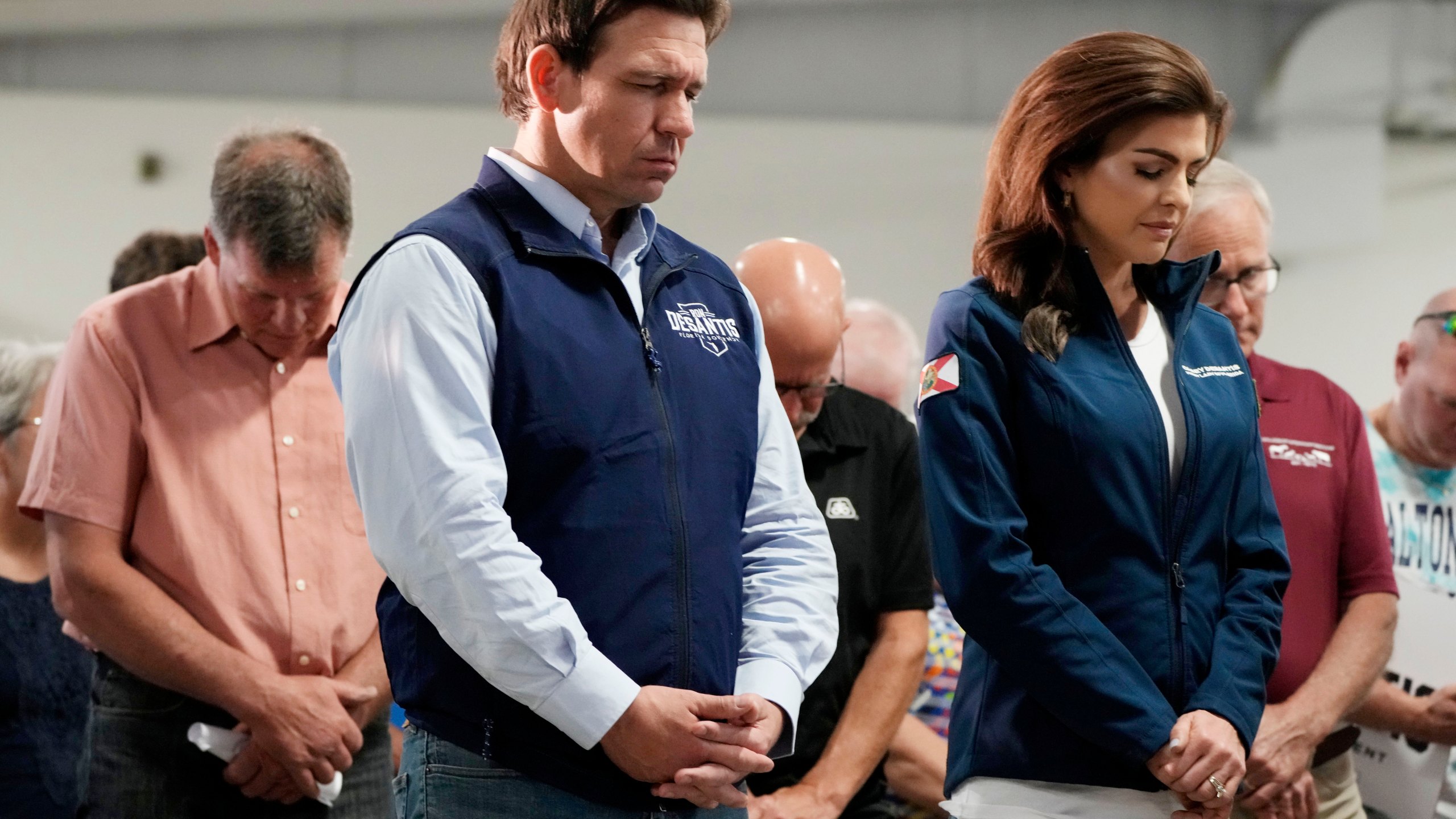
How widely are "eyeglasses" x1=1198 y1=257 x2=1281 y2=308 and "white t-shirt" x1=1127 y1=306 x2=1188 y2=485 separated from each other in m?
0.57

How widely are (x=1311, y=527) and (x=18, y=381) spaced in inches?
91.1

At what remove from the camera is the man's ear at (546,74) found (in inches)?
61.2

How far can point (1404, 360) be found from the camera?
119 inches

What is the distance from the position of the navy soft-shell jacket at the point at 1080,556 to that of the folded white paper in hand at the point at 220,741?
105 cm

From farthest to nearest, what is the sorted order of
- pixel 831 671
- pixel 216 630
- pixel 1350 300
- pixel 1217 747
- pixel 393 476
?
pixel 1350 300
pixel 831 671
pixel 216 630
pixel 1217 747
pixel 393 476

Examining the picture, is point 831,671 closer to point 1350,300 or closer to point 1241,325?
point 1241,325

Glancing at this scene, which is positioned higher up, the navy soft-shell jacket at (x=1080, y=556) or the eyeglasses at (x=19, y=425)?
the navy soft-shell jacket at (x=1080, y=556)

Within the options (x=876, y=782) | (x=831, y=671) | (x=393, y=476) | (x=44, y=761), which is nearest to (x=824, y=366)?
(x=831, y=671)

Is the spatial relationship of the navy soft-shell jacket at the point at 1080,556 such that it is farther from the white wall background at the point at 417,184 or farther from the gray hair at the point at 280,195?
the white wall background at the point at 417,184

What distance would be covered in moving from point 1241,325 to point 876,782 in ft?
3.18

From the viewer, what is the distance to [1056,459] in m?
1.61

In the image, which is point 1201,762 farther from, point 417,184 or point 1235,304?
point 417,184

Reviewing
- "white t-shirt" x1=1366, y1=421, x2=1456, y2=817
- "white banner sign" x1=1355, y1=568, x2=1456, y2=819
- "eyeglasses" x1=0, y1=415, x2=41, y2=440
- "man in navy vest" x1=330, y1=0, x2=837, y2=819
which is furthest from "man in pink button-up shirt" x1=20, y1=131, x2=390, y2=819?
"white t-shirt" x1=1366, y1=421, x2=1456, y2=817

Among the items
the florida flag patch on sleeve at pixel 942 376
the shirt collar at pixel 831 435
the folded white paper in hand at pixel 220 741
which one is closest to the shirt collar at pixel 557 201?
the florida flag patch on sleeve at pixel 942 376
